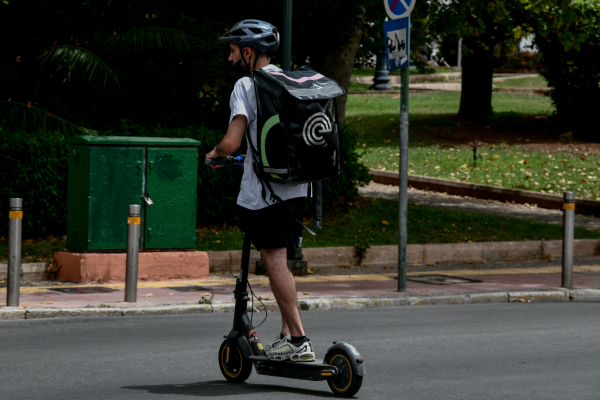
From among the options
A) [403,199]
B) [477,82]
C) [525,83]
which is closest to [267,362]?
[403,199]

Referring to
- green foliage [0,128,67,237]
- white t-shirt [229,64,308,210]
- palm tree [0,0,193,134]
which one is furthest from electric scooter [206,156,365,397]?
palm tree [0,0,193,134]

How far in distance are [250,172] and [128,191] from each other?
5281 mm

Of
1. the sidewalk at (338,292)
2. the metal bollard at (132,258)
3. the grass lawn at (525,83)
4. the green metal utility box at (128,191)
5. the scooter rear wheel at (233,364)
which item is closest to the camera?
the scooter rear wheel at (233,364)

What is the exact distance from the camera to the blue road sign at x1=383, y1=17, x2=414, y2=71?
31.6 feet

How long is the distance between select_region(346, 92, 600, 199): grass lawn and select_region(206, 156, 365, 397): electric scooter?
9633mm

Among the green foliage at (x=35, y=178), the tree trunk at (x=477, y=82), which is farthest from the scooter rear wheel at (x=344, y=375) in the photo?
the tree trunk at (x=477, y=82)

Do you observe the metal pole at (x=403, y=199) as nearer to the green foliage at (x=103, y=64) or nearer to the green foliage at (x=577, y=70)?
the green foliage at (x=103, y=64)

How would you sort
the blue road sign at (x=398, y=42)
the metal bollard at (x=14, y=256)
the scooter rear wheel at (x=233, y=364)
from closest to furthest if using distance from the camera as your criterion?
the scooter rear wheel at (x=233, y=364)
the metal bollard at (x=14, y=256)
the blue road sign at (x=398, y=42)

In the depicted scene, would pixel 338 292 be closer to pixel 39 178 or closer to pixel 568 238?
pixel 568 238

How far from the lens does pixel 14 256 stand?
7.99 metres

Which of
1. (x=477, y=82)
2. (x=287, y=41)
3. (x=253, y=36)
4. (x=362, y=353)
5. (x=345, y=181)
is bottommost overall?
(x=362, y=353)

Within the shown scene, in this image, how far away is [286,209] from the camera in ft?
16.4

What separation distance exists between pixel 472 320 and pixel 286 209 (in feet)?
12.6

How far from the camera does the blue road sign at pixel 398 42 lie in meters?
9.62
